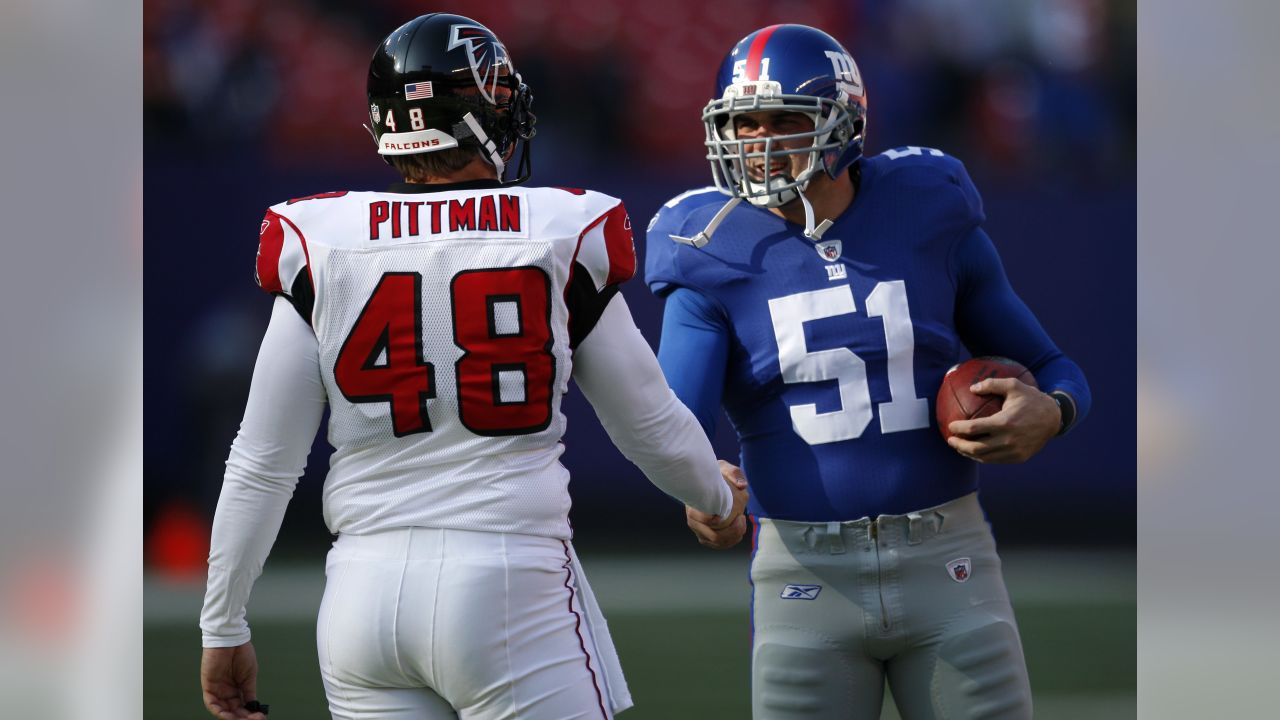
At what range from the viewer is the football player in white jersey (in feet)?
5.68

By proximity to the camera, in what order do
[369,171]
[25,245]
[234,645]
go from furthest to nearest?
1. [369,171]
2. [25,245]
3. [234,645]

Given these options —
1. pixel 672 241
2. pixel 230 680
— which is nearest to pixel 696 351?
pixel 672 241

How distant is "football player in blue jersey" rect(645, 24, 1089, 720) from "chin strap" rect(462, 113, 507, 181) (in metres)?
0.49

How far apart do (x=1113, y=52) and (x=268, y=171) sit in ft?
15.1

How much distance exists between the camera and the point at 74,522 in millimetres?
3133

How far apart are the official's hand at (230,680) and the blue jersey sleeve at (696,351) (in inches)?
31.5

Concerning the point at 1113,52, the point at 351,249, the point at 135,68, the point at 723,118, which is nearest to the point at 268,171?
the point at 135,68

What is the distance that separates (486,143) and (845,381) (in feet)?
2.42

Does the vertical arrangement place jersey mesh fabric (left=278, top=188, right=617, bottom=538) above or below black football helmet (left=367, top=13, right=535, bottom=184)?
below

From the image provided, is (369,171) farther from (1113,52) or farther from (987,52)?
(1113,52)

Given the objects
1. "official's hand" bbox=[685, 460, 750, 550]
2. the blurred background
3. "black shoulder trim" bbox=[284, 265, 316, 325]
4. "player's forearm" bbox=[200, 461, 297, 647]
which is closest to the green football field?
the blurred background

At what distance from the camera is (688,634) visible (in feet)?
17.6

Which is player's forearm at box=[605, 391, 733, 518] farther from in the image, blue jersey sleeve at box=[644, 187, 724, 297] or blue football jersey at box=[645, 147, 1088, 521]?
blue jersey sleeve at box=[644, 187, 724, 297]

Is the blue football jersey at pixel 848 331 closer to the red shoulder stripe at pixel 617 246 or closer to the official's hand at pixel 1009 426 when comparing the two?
the official's hand at pixel 1009 426
